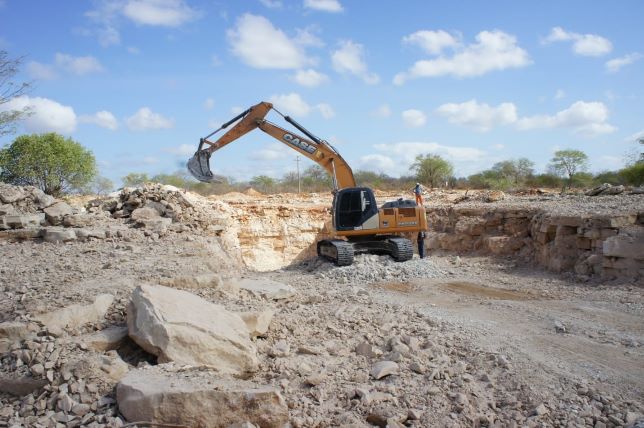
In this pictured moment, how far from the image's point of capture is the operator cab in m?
11.4

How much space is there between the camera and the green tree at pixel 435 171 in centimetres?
3222

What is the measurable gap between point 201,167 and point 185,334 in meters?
8.23

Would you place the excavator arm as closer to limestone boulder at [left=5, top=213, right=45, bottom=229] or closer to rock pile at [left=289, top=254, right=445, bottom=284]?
rock pile at [left=289, top=254, right=445, bottom=284]

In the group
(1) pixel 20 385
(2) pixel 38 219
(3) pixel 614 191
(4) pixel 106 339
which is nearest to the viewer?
(1) pixel 20 385

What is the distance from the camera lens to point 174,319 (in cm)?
380

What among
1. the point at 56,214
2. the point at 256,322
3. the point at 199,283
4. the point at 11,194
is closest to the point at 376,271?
the point at 199,283

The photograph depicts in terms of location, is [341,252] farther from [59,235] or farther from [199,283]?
[59,235]

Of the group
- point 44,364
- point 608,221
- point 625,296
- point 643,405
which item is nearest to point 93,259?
point 44,364

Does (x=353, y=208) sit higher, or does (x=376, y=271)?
(x=353, y=208)

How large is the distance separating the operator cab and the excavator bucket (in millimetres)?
3037

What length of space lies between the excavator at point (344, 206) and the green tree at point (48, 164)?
854 cm

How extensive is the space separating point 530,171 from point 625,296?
27.6 m

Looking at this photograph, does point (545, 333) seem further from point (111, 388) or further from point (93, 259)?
point (93, 259)

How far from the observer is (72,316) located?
4.16m
